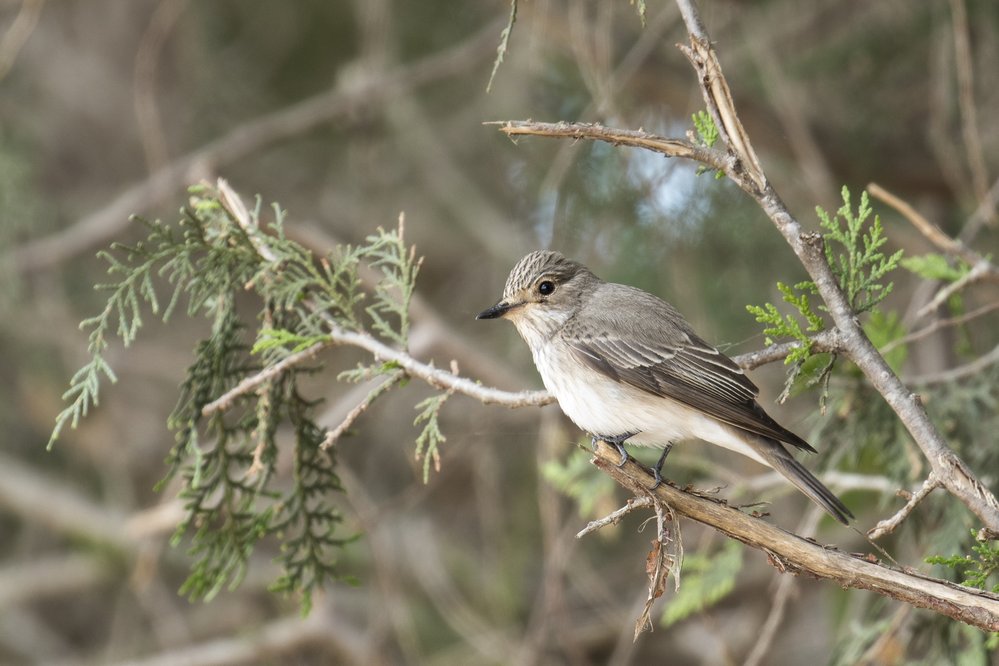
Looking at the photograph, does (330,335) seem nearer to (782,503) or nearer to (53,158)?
(782,503)

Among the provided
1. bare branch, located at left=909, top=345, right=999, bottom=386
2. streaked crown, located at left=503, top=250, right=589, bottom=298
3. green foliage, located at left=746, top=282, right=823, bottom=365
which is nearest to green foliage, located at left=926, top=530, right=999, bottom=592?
green foliage, located at left=746, top=282, right=823, bottom=365

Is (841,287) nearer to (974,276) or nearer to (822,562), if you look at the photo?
(822,562)

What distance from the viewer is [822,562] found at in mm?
2564

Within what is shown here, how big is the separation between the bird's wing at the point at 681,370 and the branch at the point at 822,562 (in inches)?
20.9

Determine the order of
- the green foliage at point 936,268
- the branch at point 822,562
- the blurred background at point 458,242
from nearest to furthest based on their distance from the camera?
the branch at point 822,562 < the green foliage at point 936,268 < the blurred background at point 458,242

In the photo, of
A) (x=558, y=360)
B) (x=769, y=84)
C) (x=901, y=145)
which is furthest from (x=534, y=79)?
(x=558, y=360)

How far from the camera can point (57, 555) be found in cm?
860

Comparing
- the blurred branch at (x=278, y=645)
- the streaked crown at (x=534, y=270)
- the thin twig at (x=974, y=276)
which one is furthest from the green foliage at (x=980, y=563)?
the blurred branch at (x=278, y=645)

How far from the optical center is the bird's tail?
10.1 feet

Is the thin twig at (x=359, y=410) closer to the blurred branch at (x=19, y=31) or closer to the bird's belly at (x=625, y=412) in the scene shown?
the bird's belly at (x=625, y=412)

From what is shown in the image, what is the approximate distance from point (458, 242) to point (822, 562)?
7.05 meters

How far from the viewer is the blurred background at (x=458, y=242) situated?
565cm

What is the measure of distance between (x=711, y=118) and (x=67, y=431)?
686 centimetres

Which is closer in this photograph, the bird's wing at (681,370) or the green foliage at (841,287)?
the green foliage at (841,287)
